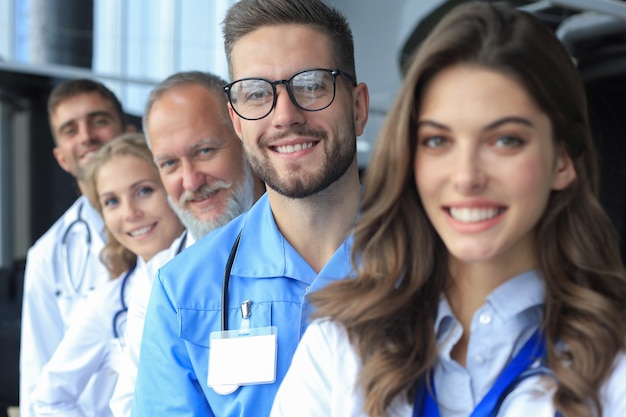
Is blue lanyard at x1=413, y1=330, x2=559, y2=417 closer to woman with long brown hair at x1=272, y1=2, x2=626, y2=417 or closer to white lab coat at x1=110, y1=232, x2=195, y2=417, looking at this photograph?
woman with long brown hair at x1=272, y1=2, x2=626, y2=417

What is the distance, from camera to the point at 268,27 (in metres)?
1.83

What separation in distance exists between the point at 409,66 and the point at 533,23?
0.20 m

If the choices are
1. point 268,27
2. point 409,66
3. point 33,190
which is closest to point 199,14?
point 33,190

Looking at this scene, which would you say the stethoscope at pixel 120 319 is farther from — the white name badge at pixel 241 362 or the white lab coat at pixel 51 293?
the white name badge at pixel 241 362

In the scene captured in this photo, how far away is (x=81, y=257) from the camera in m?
3.59

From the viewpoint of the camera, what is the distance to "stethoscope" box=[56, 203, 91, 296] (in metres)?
3.51

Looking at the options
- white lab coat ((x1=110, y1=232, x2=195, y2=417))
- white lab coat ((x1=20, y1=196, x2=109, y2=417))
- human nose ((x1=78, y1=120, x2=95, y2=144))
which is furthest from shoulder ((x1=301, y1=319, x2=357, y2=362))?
human nose ((x1=78, y1=120, x2=95, y2=144))

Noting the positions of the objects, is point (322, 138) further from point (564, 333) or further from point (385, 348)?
point (564, 333)

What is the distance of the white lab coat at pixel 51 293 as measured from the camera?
11.4 ft

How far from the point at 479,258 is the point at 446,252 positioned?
16cm

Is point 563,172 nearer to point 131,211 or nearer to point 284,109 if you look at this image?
point 284,109

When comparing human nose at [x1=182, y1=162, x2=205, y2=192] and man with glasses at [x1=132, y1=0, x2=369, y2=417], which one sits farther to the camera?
human nose at [x1=182, y1=162, x2=205, y2=192]

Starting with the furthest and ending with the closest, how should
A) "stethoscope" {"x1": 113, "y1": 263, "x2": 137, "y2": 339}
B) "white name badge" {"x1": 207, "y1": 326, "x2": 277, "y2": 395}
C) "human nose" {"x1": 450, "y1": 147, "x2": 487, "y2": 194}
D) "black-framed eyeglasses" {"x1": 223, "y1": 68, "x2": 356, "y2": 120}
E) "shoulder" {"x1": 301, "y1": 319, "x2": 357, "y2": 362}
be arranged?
"stethoscope" {"x1": 113, "y1": 263, "x2": 137, "y2": 339} < "black-framed eyeglasses" {"x1": 223, "y1": 68, "x2": 356, "y2": 120} < "white name badge" {"x1": 207, "y1": 326, "x2": 277, "y2": 395} < "shoulder" {"x1": 301, "y1": 319, "x2": 357, "y2": 362} < "human nose" {"x1": 450, "y1": 147, "x2": 487, "y2": 194}

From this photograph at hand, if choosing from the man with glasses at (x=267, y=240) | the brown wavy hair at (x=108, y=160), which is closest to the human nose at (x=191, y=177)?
the man with glasses at (x=267, y=240)
